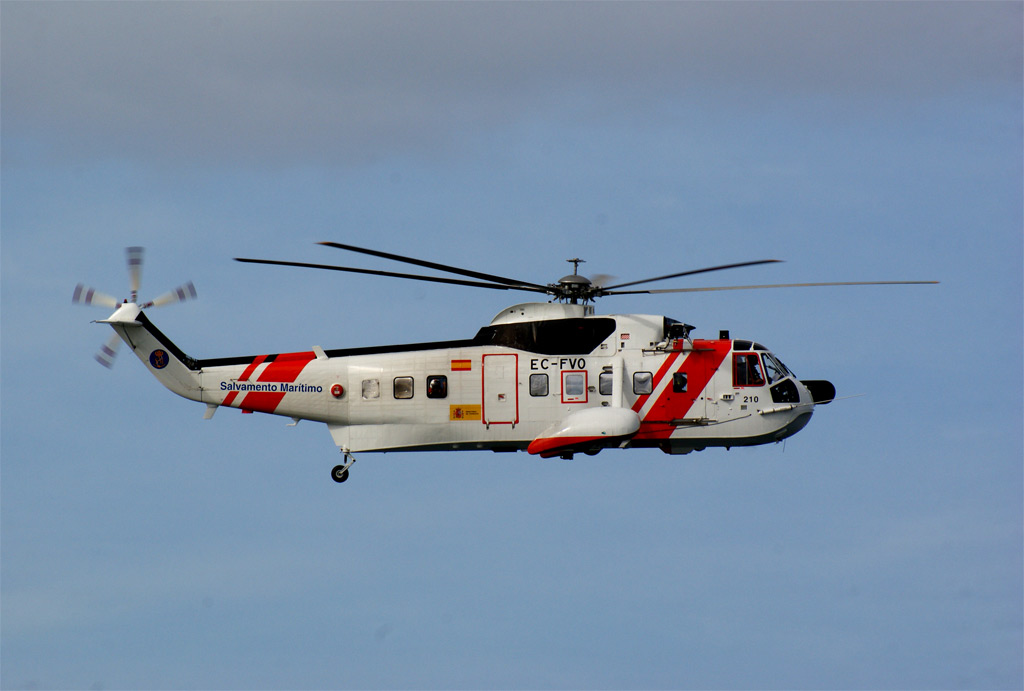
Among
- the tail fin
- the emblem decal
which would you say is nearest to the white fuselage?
the tail fin

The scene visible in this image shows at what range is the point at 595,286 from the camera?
4022cm

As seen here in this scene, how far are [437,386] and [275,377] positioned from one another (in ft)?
17.7

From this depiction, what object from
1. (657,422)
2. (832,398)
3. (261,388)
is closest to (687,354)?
(657,422)

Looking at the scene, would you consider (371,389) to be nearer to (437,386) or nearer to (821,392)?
(437,386)

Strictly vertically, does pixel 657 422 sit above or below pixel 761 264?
below

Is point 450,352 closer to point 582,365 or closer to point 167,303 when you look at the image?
point 582,365

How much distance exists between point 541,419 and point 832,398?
9345 mm

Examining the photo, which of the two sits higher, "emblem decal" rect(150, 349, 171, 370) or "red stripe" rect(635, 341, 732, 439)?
"emblem decal" rect(150, 349, 171, 370)

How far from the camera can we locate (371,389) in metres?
40.1

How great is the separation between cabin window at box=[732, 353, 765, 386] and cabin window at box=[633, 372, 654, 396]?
103 inches

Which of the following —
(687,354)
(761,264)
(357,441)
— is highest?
(761,264)

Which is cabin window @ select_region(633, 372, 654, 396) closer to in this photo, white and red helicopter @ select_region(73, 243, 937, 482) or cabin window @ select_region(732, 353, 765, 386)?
white and red helicopter @ select_region(73, 243, 937, 482)

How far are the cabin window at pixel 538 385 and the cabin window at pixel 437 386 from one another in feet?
8.98

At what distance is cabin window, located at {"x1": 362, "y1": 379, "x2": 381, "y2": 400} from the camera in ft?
131
